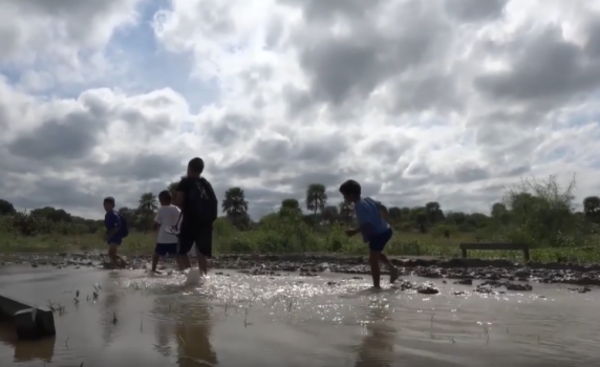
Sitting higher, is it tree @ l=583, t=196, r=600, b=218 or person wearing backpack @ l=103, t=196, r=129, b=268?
tree @ l=583, t=196, r=600, b=218

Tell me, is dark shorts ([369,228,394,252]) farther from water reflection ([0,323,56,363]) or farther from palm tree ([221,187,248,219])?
palm tree ([221,187,248,219])

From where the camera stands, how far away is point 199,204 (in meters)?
8.41

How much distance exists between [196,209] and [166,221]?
5.53ft

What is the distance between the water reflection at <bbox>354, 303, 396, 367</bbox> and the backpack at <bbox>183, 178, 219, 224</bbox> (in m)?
3.71

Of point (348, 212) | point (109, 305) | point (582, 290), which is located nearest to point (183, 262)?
point (109, 305)

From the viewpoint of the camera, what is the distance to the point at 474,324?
4836mm

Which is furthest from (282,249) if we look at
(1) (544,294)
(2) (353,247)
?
(1) (544,294)

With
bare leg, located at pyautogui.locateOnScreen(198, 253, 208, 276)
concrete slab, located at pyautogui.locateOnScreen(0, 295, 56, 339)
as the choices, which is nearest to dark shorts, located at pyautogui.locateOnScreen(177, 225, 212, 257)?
bare leg, located at pyautogui.locateOnScreen(198, 253, 208, 276)

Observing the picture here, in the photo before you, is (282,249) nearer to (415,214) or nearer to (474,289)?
(474,289)

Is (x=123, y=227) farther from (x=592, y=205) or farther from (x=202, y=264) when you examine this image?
(x=592, y=205)

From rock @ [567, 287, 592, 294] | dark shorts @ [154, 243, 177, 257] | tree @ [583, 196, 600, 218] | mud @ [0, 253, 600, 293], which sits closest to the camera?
rock @ [567, 287, 592, 294]

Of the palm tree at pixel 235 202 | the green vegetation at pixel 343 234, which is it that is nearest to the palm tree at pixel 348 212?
the green vegetation at pixel 343 234

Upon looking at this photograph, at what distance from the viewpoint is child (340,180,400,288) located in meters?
7.79

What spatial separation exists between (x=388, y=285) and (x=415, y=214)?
92.4 meters
